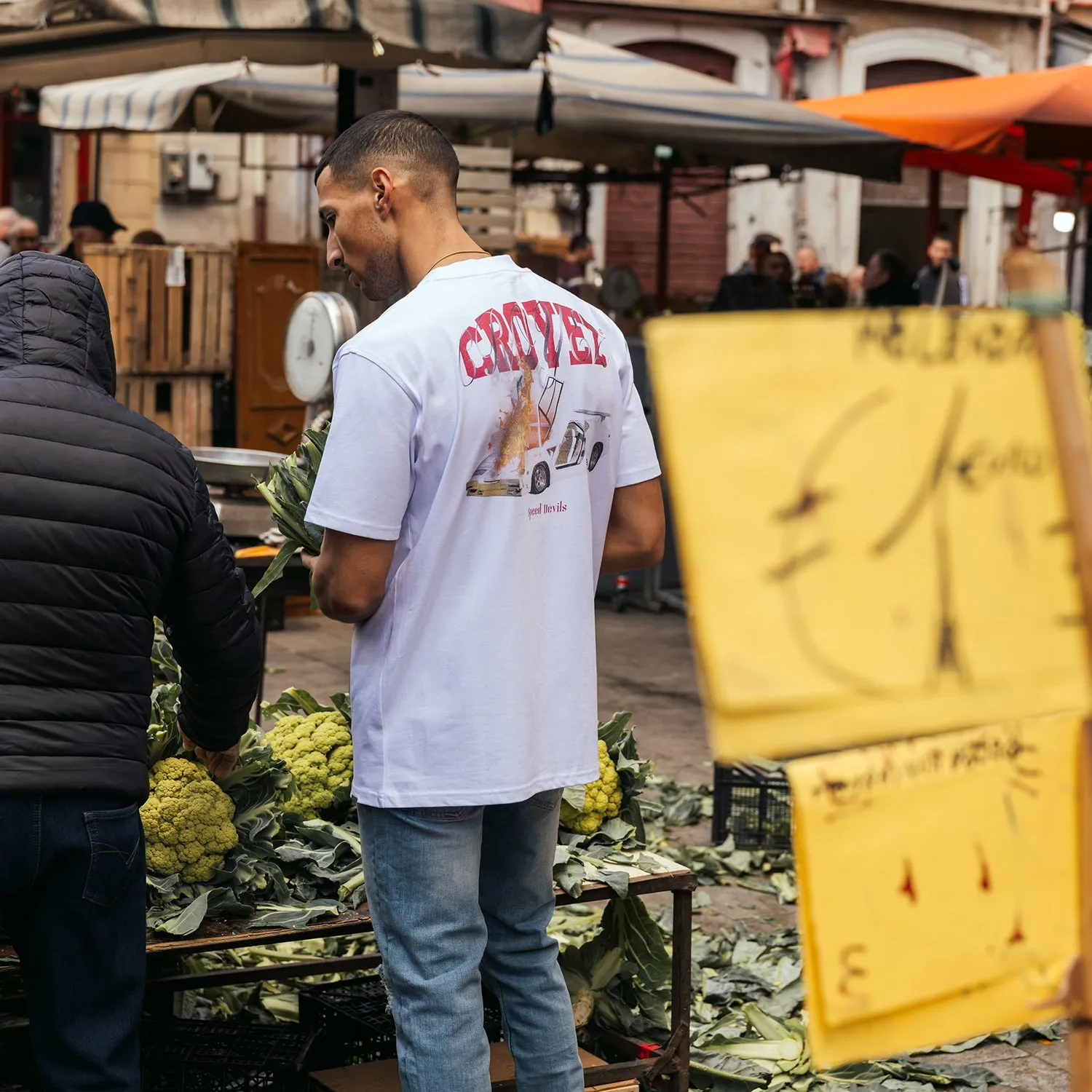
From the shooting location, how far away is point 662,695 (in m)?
7.62

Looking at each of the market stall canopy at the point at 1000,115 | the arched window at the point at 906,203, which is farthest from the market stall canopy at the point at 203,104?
the arched window at the point at 906,203

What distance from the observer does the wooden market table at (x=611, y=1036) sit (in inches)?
121

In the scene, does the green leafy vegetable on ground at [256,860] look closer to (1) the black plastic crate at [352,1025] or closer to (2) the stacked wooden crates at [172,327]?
(1) the black plastic crate at [352,1025]

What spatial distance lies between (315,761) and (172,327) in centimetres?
594

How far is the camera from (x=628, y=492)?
270 cm

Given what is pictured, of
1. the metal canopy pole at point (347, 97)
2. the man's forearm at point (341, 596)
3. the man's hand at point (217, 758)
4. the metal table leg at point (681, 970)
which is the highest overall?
the metal canopy pole at point (347, 97)

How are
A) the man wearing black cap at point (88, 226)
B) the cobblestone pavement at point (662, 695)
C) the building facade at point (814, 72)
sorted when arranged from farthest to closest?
1. the building facade at point (814, 72)
2. the man wearing black cap at point (88, 226)
3. the cobblestone pavement at point (662, 695)

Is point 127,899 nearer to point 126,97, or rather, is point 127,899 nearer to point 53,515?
point 53,515

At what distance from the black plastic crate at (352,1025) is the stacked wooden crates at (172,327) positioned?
17.9 feet

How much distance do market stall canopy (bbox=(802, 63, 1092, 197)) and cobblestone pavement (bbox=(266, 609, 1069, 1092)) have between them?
2935mm

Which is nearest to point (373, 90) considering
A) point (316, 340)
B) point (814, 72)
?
point (316, 340)

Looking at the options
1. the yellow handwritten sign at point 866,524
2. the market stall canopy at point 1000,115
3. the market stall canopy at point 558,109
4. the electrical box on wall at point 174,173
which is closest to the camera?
the yellow handwritten sign at point 866,524

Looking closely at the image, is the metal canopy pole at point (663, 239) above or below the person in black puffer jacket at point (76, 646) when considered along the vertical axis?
above

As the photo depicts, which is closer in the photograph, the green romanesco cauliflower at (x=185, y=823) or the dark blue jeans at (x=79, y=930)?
the dark blue jeans at (x=79, y=930)
